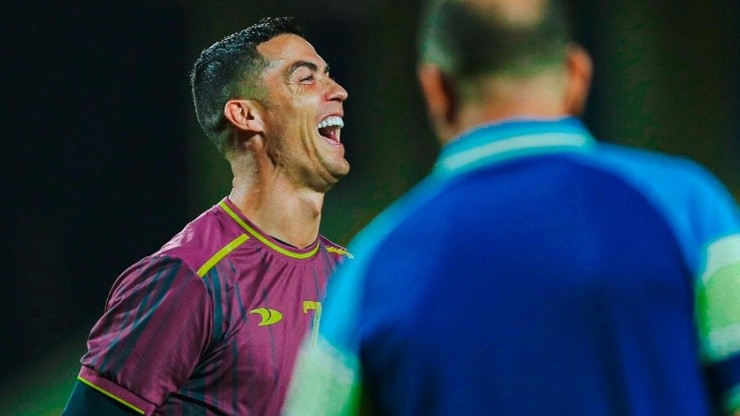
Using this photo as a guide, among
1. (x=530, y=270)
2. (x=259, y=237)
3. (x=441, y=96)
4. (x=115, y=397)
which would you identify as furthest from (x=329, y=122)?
(x=530, y=270)

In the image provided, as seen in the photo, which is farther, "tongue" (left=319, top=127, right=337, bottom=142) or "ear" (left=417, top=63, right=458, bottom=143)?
"tongue" (left=319, top=127, right=337, bottom=142)

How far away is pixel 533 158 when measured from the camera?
4.66 feet

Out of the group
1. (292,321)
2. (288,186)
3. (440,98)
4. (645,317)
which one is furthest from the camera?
(288,186)

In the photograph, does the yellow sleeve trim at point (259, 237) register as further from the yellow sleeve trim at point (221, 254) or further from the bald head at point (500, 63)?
the bald head at point (500, 63)

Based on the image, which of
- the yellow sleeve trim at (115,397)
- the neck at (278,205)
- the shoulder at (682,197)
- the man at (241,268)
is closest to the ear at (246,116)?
the man at (241,268)

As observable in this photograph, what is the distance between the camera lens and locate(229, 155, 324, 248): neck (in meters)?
3.20

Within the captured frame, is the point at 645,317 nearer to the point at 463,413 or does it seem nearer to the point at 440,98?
the point at 463,413

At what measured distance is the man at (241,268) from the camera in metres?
2.76

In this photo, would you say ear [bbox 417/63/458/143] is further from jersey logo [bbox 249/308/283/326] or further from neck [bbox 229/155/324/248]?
neck [bbox 229/155/324/248]

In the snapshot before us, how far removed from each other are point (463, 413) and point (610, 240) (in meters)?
0.25

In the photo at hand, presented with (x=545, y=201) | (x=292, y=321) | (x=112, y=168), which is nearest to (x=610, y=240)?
(x=545, y=201)

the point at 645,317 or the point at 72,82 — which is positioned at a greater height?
the point at 72,82

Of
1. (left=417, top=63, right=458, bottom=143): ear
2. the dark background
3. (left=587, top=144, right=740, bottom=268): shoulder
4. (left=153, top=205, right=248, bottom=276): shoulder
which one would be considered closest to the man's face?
(left=153, top=205, right=248, bottom=276): shoulder

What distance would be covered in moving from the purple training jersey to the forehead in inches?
23.4
